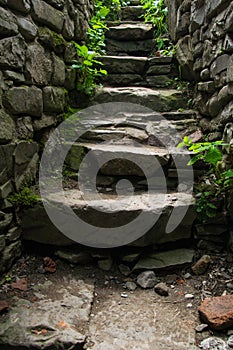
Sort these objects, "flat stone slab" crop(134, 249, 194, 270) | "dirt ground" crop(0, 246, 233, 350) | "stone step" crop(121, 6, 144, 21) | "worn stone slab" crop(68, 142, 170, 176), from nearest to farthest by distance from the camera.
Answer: "dirt ground" crop(0, 246, 233, 350) < "flat stone slab" crop(134, 249, 194, 270) < "worn stone slab" crop(68, 142, 170, 176) < "stone step" crop(121, 6, 144, 21)

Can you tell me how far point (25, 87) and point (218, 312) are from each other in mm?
2089

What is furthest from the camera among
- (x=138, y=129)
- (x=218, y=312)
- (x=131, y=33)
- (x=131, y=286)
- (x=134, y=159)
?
(x=131, y=33)

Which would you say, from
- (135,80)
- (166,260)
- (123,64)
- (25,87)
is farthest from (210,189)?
(123,64)

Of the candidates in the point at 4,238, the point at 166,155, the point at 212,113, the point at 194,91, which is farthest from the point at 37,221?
the point at 194,91

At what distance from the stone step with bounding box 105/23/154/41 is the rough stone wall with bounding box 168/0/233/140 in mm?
825

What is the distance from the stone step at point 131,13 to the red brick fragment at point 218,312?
4.89 m

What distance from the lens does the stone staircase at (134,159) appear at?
2.27 metres

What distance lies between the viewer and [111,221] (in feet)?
7.36

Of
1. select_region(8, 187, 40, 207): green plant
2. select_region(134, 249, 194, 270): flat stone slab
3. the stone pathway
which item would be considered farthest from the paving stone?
select_region(134, 249, 194, 270): flat stone slab

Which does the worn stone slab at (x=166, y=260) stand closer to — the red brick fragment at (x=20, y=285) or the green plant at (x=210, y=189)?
the green plant at (x=210, y=189)

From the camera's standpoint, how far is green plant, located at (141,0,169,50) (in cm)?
423

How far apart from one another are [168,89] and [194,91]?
54cm

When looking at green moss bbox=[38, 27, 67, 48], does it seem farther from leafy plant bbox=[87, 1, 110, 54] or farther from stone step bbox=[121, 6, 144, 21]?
stone step bbox=[121, 6, 144, 21]

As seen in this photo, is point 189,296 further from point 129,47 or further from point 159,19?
point 159,19
